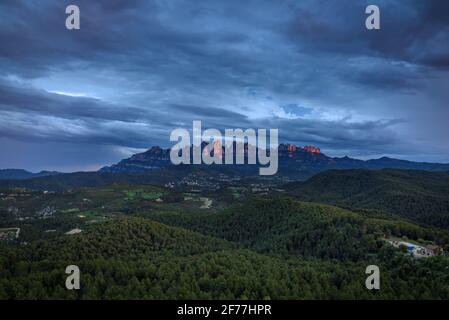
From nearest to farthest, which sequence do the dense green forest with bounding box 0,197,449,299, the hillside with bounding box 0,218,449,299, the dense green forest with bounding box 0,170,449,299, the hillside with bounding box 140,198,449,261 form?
1. the hillside with bounding box 0,218,449,299
2. the dense green forest with bounding box 0,197,449,299
3. the dense green forest with bounding box 0,170,449,299
4. the hillside with bounding box 140,198,449,261

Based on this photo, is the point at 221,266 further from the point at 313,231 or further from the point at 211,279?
the point at 313,231

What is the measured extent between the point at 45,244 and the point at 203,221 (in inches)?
4310

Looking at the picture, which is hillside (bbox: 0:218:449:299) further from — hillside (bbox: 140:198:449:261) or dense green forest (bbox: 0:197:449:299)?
hillside (bbox: 140:198:449:261)

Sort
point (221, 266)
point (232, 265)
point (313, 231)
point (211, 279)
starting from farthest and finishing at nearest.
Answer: point (313, 231) → point (232, 265) → point (221, 266) → point (211, 279)

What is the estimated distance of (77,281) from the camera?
56.0 metres

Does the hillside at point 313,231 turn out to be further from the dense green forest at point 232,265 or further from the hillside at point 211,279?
the hillside at point 211,279

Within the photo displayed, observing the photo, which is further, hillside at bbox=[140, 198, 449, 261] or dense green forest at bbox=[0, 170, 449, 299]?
hillside at bbox=[140, 198, 449, 261]

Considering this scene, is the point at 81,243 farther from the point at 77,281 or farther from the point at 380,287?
the point at 380,287

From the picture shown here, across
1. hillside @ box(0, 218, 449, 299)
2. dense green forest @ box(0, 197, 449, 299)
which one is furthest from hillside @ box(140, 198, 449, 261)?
hillside @ box(0, 218, 449, 299)

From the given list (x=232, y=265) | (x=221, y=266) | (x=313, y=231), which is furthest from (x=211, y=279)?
(x=313, y=231)

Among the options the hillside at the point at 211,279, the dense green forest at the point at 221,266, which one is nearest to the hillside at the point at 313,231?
the dense green forest at the point at 221,266

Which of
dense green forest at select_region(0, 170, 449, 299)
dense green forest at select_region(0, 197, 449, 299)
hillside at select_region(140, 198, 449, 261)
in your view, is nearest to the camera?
dense green forest at select_region(0, 197, 449, 299)

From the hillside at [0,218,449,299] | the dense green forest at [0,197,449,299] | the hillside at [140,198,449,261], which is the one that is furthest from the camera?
the hillside at [140,198,449,261]

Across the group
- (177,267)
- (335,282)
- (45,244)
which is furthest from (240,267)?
(45,244)
